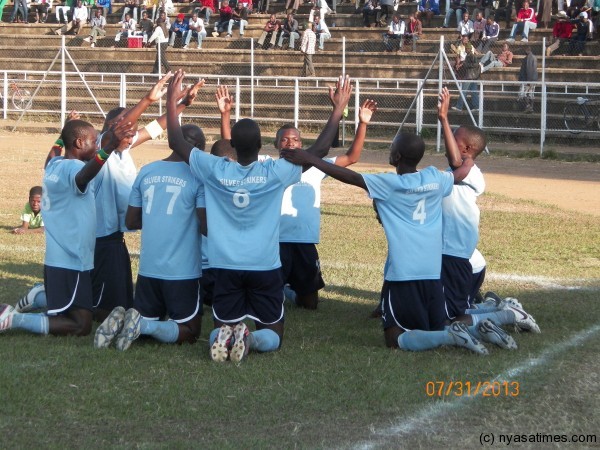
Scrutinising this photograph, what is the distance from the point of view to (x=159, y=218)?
22.5 ft

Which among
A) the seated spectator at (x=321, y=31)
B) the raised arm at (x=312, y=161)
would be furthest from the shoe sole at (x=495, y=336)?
the seated spectator at (x=321, y=31)

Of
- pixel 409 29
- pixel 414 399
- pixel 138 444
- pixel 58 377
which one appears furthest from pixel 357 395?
pixel 409 29

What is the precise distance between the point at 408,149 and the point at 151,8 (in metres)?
32.7

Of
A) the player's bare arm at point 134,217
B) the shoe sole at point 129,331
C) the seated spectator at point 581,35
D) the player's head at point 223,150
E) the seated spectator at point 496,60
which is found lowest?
the shoe sole at point 129,331

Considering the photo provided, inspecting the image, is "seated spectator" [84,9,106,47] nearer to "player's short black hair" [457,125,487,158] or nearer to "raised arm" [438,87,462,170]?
"player's short black hair" [457,125,487,158]

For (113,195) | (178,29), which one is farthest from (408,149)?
(178,29)

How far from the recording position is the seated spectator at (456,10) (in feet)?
104

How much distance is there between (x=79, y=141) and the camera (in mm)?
7125

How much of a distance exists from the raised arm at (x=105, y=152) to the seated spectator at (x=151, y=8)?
3196cm

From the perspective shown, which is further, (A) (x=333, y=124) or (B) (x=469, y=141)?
(B) (x=469, y=141)

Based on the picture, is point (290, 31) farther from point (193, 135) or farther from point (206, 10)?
point (193, 135)

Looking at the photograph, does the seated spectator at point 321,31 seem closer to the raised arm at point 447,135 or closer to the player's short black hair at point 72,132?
the raised arm at point 447,135

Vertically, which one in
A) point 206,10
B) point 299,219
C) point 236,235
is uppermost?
point 206,10

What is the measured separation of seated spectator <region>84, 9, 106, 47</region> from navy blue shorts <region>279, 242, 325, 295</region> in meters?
30.4
